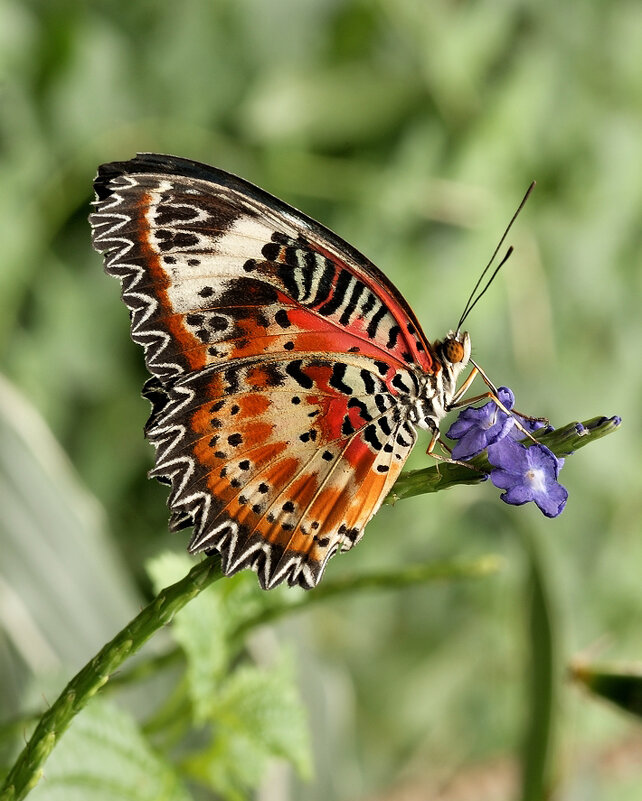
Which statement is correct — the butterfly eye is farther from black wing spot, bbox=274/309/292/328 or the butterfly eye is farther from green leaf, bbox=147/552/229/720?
green leaf, bbox=147/552/229/720

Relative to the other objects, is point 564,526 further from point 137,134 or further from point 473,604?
point 137,134

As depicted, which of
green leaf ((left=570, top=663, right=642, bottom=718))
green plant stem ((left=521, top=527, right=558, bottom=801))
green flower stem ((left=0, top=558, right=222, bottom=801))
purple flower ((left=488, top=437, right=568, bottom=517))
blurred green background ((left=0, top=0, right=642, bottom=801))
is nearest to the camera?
green flower stem ((left=0, top=558, right=222, bottom=801))

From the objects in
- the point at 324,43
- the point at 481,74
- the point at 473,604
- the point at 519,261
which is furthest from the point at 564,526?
the point at 324,43

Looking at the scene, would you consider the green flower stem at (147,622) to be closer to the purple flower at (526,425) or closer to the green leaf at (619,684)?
the purple flower at (526,425)

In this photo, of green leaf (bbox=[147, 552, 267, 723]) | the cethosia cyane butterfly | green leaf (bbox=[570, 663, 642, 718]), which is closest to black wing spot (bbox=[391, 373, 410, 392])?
the cethosia cyane butterfly

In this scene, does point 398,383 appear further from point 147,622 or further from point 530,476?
point 147,622

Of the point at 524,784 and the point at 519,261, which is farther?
the point at 519,261
